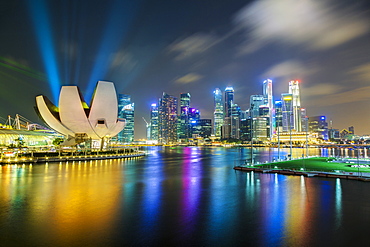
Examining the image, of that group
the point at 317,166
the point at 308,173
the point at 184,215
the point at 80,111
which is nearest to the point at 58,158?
the point at 80,111

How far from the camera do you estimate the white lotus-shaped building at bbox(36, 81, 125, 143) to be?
38.1 m

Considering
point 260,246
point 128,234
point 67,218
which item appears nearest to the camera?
point 260,246

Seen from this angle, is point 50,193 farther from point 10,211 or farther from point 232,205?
point 232,205

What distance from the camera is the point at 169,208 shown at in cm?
1112

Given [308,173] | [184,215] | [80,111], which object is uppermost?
[80,111]

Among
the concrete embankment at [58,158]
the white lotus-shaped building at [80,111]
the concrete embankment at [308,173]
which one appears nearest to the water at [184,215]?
the concrete embankment at [308,173]

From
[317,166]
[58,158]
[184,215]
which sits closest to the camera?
[184,215]

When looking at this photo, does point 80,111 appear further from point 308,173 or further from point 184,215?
point 184,215

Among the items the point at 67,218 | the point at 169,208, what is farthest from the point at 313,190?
the point at 67,218

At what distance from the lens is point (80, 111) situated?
127ft

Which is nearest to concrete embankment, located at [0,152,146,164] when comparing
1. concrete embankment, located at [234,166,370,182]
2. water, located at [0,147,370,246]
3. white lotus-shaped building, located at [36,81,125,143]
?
white lotus-shaped building, located at [36,81,125,143]

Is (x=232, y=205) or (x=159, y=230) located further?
(x=232, y=205)

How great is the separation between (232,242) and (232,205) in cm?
440

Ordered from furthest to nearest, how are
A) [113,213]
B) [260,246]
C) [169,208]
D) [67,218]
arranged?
1. [169,208]
2. [113,213]
3. [67,218]
4. [260,246]
